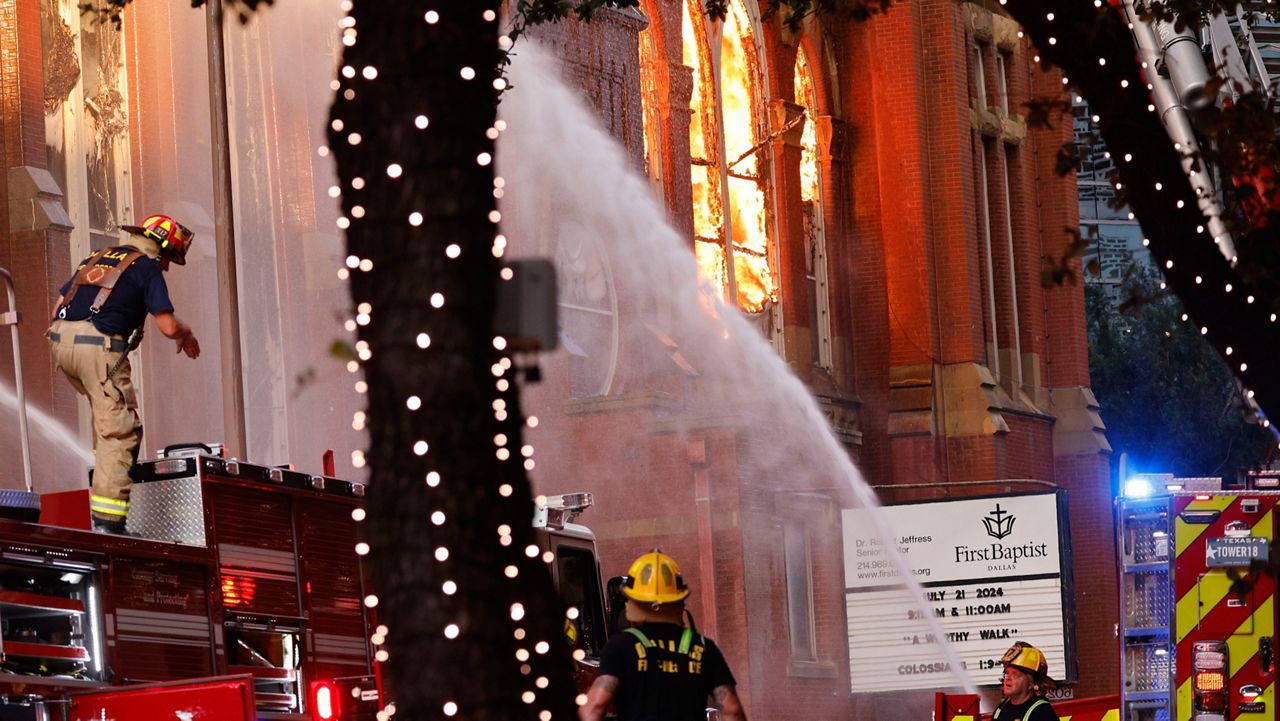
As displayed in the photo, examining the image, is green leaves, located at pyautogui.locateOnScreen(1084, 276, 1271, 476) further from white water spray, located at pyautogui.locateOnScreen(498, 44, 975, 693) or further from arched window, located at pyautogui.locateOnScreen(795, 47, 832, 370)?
white water spray, located at pyautogui.locateOnScreen(498, 44, 975, 693)

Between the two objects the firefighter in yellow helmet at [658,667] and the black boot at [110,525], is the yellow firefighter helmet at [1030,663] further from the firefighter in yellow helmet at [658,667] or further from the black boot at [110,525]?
the black boot at [110,525]

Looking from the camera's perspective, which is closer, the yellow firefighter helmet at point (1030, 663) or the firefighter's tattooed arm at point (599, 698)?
the firefighter's tattooed arm at point (599, 698)

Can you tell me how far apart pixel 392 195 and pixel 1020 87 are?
105ft

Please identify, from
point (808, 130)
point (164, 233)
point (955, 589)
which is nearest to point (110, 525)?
point (164, 233)

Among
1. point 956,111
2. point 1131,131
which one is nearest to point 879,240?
point 956,111

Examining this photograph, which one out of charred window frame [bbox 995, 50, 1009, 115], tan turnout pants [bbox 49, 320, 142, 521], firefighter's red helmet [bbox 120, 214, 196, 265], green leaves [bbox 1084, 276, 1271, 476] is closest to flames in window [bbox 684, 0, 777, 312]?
charred window frame [bbox 995, 50, 1009, 115]

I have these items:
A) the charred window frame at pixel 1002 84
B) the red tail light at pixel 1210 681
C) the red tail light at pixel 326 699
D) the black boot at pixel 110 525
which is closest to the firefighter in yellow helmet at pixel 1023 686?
the red tail light at pixel 326 699

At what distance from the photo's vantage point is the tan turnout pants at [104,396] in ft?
35.1

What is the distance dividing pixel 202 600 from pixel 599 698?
10.3ft

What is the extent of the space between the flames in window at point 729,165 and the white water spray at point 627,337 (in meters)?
1.89

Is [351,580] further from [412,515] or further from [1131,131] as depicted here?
[412,515]

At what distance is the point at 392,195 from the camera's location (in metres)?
4.92

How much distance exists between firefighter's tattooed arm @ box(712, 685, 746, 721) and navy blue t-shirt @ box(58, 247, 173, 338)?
4212mm

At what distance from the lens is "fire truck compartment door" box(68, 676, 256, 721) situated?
29.6 ft
